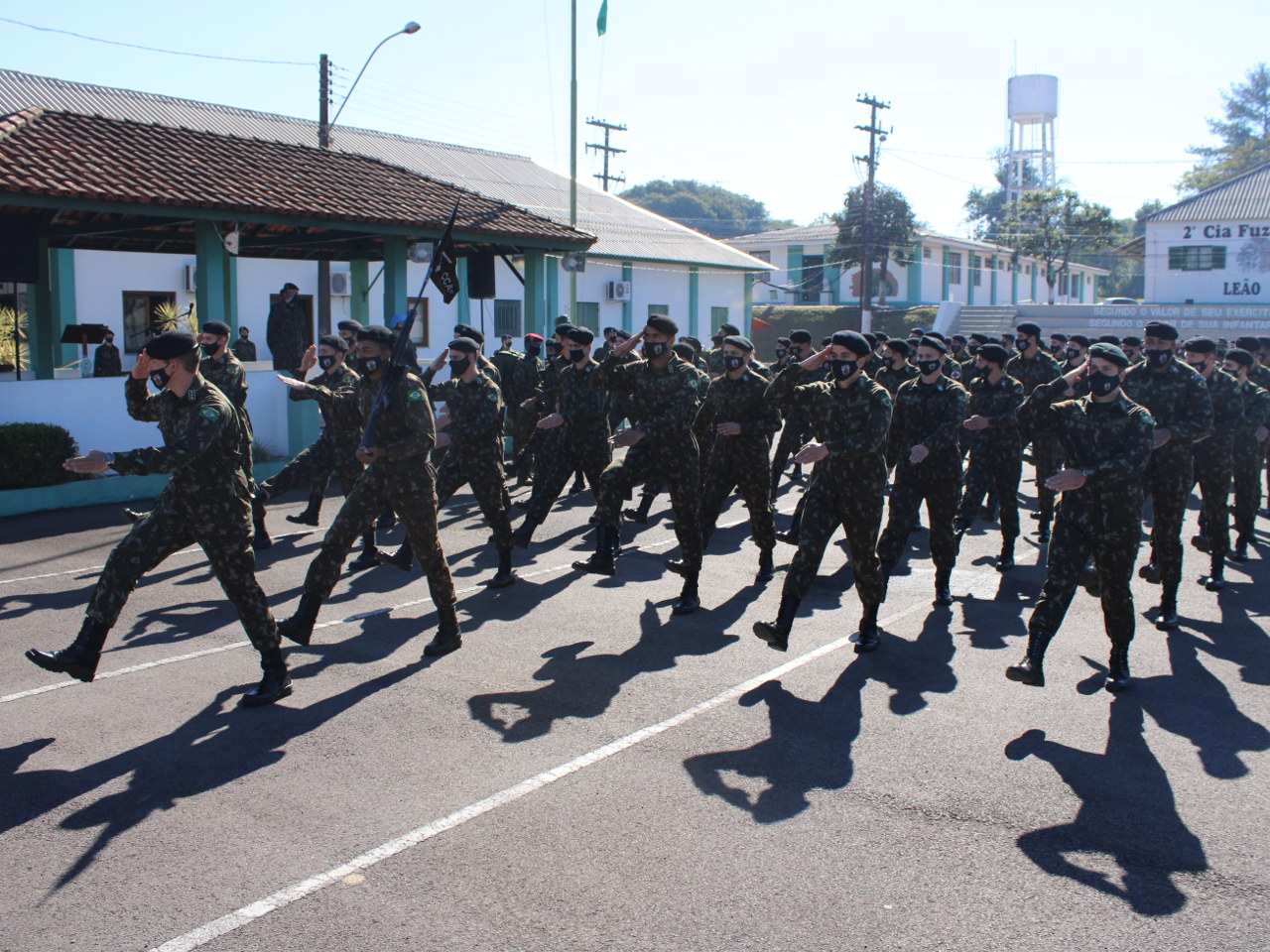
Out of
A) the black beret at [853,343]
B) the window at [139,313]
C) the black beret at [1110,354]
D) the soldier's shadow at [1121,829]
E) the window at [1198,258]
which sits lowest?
the soldier's shadow at [1121,829]

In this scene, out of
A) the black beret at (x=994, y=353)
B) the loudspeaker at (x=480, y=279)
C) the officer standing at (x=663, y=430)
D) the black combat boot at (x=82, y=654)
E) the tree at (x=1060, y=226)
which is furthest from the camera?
the tree at (x=1060, y=226)

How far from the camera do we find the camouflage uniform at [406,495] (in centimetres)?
676

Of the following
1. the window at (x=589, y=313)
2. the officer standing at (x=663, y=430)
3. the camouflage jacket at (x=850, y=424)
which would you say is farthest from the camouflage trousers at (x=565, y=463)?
the window at (x=589, y=313)

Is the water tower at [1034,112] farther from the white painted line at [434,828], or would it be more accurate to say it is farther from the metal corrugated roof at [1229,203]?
the white painted line at [434,828]

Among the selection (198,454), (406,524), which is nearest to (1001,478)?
(406,524)

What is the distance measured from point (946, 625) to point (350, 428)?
4.96 metres

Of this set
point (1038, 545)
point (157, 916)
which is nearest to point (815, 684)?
point (157, 916)

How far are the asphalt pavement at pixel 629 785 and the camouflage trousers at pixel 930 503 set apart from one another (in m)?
0.49

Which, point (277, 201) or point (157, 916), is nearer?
point (157, 916)

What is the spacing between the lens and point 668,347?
8297 mm

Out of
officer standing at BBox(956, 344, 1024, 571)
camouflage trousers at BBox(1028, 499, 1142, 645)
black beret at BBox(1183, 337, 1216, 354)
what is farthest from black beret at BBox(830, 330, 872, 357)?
black beret at BBox(1183, 337, 1216, 354)

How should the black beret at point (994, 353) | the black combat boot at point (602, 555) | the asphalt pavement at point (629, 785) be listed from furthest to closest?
the black beret at point (994, 353)
the black combat boot at point (602, 555)
the asphalt pavement at point (629, 785)

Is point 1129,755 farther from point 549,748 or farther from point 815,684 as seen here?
point 549,748

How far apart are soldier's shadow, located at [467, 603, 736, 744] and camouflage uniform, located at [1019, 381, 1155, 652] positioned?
81.1 inches
